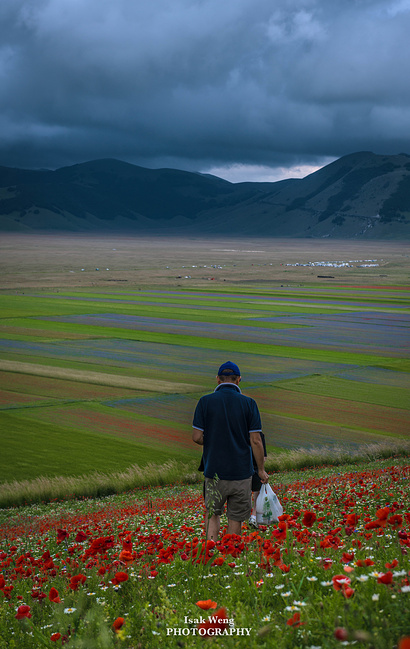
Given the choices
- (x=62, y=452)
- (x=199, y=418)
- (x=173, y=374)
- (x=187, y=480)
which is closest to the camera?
(x=199, y=418)

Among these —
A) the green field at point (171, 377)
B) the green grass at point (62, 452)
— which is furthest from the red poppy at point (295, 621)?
the green field at point (171, 377)

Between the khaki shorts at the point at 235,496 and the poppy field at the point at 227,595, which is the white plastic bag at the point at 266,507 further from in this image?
the poppy field at the point at 227,595

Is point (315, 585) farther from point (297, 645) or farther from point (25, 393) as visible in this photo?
point (25, 393)

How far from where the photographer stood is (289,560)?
264 inches

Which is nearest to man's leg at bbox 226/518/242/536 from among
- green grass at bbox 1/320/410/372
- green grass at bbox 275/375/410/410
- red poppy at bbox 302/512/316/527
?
red poppy at bbox 302/512/316/527

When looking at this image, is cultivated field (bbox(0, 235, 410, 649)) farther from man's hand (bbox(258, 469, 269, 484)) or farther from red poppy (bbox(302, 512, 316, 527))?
man's hand (bbox(258, 469, 269, 484))

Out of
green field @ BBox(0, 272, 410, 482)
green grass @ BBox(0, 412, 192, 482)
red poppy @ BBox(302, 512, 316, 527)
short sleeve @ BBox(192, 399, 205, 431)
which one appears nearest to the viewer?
red poppy @ BBox(302, 512, 316, 527)

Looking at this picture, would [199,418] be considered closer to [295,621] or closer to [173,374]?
[295,621]

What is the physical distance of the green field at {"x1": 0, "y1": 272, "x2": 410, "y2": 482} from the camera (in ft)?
87.0

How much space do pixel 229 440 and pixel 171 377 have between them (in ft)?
102

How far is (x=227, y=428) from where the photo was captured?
31.2 ft

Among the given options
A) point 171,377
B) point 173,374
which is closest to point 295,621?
point 171,377

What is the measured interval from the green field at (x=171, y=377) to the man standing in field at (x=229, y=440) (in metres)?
13.6

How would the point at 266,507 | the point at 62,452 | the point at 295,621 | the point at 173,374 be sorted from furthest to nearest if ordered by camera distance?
the point at 173,374, the point at 62,452, the point at 266,507, the point at 295,621
